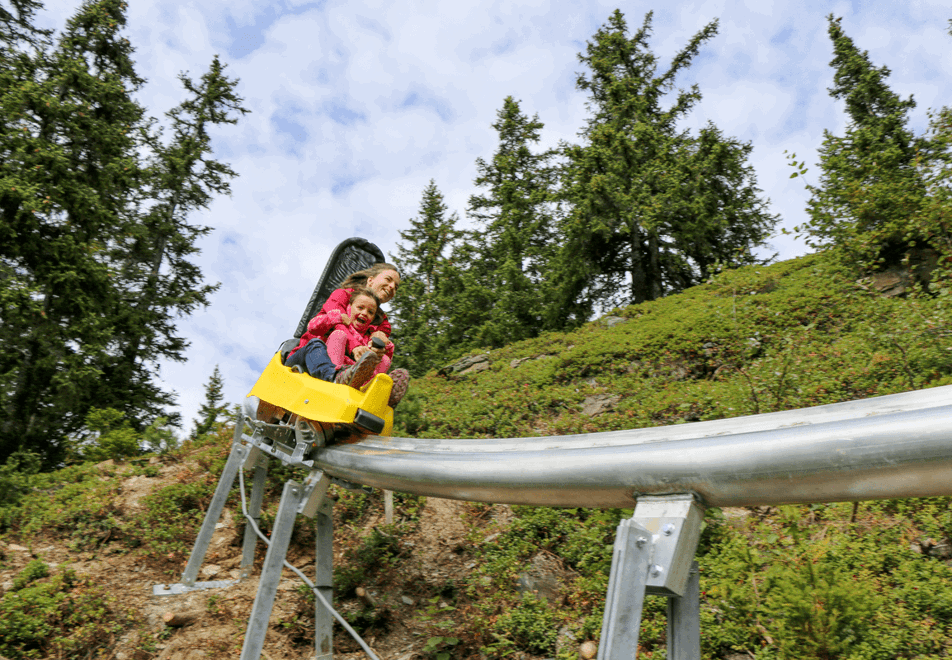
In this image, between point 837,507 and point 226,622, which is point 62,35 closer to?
point 226,622

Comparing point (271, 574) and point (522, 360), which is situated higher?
point (522, 360)

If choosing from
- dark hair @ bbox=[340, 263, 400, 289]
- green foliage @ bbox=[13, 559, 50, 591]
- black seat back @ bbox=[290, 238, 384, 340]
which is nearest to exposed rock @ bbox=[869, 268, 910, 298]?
black seat back @ bbox=[290, 238, 384, 340]

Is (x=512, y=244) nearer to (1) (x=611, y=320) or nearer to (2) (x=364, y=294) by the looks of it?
(1) (x=611, y=320)

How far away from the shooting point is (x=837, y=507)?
3691 millimetres

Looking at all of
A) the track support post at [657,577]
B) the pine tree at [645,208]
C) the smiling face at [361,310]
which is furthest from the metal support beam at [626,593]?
the pine tree at [645,208]

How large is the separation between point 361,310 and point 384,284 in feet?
0.93

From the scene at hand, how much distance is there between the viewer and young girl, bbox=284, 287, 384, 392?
10.8 feet

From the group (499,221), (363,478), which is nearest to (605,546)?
(363,478)

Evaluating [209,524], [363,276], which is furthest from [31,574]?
[363,276]

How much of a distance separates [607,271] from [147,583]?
15.4 meters

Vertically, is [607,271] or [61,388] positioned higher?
[607,271]

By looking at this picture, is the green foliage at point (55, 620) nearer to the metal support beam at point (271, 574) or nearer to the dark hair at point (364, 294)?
the metal support beam at point (271, 574)

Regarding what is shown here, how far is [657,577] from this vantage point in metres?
1.41

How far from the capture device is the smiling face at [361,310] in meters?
3.93
